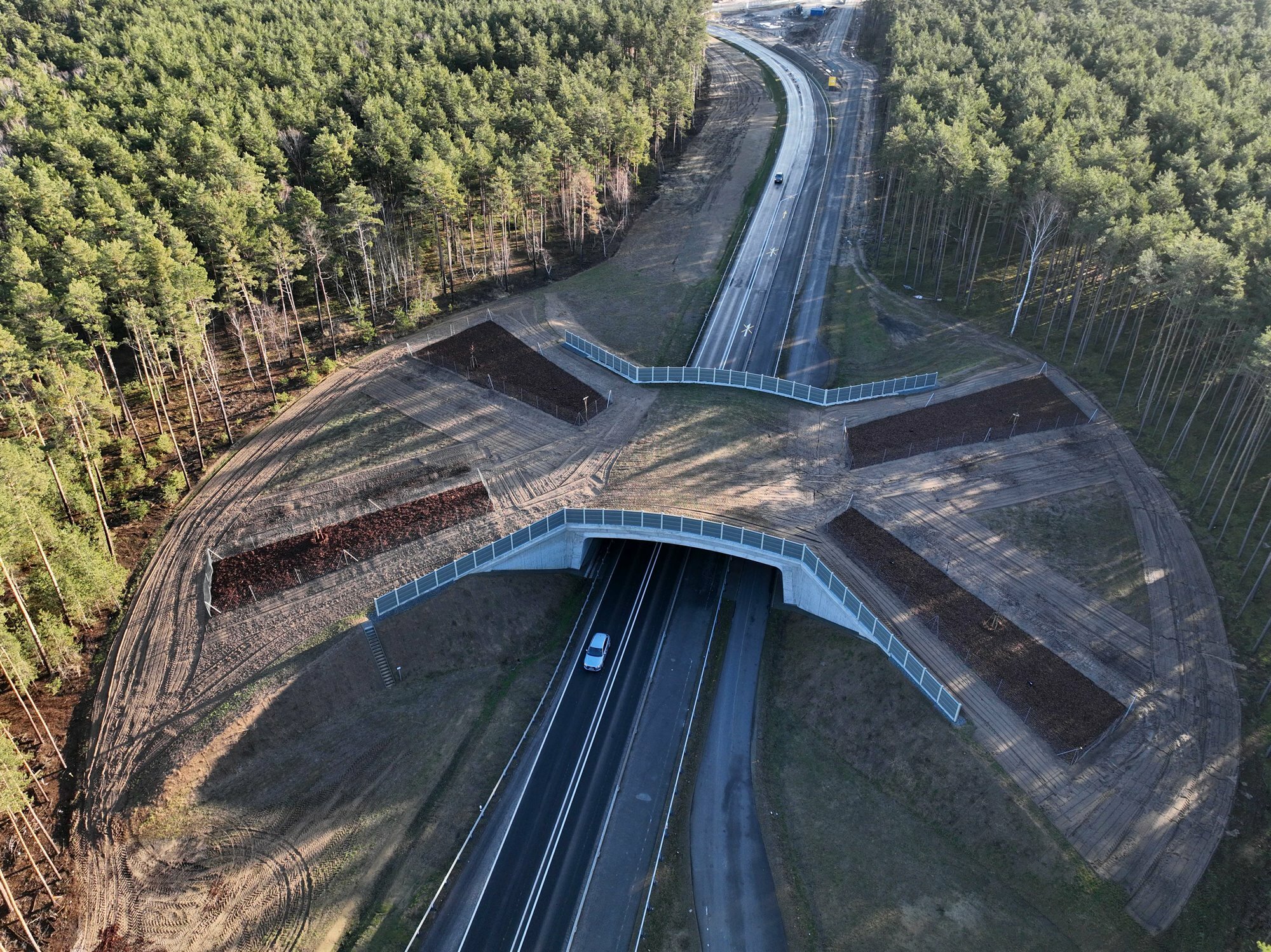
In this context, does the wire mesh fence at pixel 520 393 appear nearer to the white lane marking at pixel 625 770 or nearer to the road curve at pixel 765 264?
the road curve at pixel 765 264

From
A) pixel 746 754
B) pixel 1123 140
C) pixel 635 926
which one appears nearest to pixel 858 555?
pixel 746 754

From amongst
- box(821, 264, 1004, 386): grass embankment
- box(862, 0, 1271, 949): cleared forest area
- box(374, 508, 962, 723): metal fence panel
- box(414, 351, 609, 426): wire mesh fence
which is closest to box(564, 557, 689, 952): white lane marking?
box(374, 508, 962, 723): metal fence panel

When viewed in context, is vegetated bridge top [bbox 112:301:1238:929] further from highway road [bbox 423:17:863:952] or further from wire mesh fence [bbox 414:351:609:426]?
highway road [bbox 423:17:863:952]

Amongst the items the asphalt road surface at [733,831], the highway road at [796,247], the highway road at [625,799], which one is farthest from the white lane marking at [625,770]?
the highway road at [796,247]

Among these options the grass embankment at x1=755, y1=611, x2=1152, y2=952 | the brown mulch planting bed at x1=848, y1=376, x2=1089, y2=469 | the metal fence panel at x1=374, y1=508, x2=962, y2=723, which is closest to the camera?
the grass embankment at x1=755, y1=611, x2=1152, y2=952

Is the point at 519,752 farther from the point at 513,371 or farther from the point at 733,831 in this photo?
the point at 513,371

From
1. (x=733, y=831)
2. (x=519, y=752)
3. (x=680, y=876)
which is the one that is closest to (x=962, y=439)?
(x=733, y=831)
